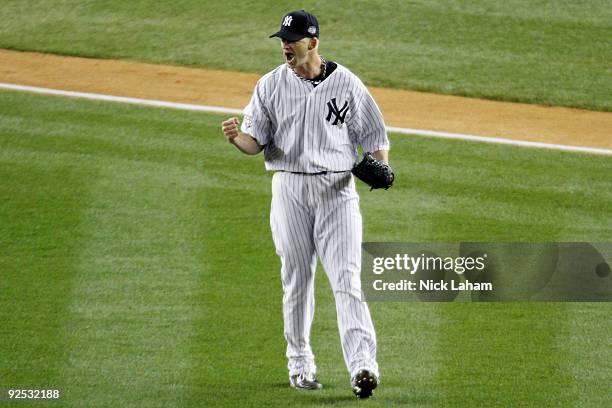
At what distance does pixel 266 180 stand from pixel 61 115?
9.06ft

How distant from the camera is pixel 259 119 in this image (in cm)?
641

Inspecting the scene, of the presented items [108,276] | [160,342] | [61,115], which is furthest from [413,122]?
[160,342]

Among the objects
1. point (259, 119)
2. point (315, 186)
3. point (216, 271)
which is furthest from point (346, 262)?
point (216, 271)

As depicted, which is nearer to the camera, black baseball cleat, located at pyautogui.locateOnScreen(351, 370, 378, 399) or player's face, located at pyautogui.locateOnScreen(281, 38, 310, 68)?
black baseball cleat, located at pyautogui.locateOnScreen(351, 370, 378, 399)

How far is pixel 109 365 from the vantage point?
6828mm

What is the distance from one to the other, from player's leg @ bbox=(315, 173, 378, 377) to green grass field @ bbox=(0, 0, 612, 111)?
7.42 m

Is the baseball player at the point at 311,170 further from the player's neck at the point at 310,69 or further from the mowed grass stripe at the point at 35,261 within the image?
the mowed grass stripe at the point at 35,261

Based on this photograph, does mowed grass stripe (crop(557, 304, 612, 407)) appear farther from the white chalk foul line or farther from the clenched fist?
the white chalk foul line

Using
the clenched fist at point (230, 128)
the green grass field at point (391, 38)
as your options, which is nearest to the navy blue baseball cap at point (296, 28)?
the clenched fist at point (230, 128)

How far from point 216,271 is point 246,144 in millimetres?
2199

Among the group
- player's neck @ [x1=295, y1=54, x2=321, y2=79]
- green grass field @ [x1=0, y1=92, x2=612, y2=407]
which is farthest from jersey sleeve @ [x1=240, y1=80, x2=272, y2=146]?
green grass field @ [x1=0, y1=92, x2=612, y2=407]

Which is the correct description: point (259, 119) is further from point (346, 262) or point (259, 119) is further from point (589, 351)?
point (589, 351)

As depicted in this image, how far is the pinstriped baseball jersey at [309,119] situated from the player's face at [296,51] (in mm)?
92

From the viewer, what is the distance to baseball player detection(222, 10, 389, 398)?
20.5 feet
